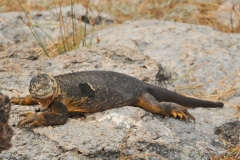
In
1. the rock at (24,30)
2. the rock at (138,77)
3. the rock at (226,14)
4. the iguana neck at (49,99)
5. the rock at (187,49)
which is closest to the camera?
the rock at (138,77)

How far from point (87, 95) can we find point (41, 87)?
652mm

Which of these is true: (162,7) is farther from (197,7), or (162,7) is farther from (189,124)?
(189,124)

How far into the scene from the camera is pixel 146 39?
24.7 ft

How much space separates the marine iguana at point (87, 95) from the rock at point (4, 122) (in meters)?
0.93

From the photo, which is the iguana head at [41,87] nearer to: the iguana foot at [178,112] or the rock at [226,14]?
the iguana foot at [178,112]

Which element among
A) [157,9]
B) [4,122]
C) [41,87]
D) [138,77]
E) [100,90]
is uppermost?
[4,122]

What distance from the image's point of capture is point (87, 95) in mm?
5012

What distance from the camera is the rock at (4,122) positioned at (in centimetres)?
320

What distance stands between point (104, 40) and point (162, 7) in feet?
11.2

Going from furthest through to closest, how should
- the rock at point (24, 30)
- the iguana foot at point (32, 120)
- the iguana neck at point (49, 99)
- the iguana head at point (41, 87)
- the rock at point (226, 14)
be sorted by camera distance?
the rock at point (226, 14) → the rock at point (24, 30) → the iguana neck at point (49, 99) → the iguana head at point (41, 87) → the iguana foot at point (32, 120)

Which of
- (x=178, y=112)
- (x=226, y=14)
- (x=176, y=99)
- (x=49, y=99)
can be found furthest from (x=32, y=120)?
(x=226, y=14)

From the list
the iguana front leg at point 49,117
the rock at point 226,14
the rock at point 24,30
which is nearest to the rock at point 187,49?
the rock at point 24,30

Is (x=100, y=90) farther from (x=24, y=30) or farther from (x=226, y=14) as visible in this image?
(x=226, y=14)

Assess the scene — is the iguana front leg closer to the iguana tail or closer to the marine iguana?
the marine iguana
